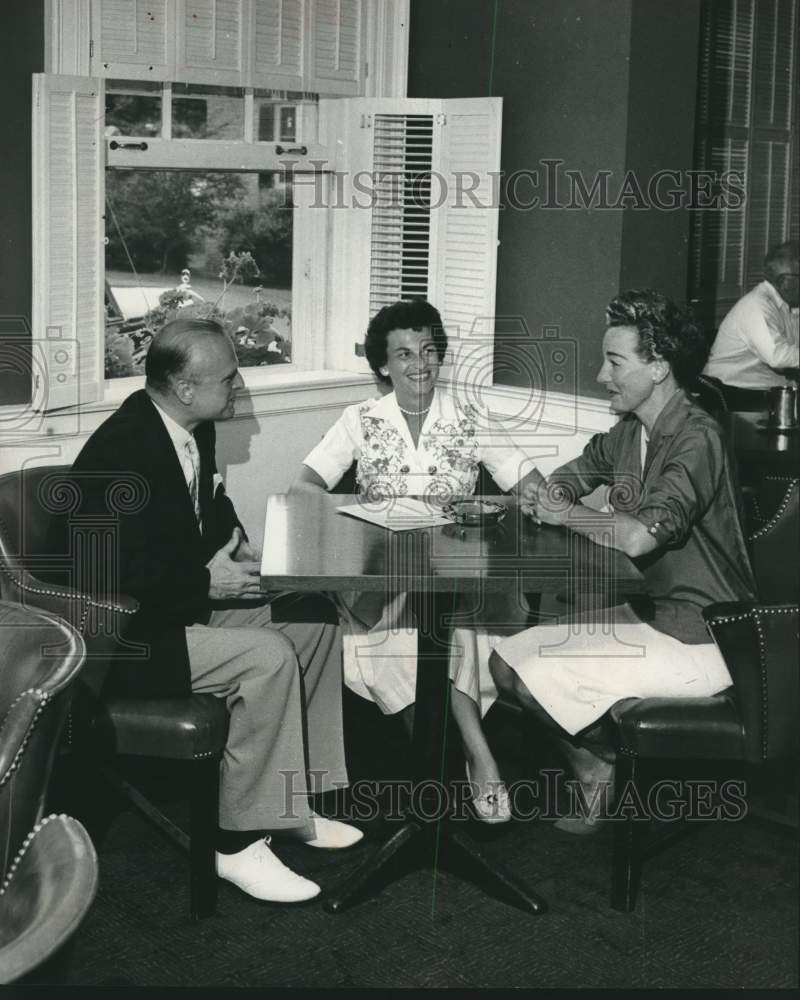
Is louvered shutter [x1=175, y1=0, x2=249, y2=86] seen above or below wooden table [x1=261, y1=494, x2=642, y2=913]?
above

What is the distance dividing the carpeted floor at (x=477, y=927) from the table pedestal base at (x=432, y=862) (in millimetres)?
28

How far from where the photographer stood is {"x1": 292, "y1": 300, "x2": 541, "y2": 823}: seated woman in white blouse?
3.40 m

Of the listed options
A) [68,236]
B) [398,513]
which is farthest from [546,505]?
[68,236]

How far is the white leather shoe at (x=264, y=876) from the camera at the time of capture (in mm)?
2951

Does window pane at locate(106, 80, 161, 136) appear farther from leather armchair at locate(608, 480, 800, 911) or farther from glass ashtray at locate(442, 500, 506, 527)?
leather armchair at locate(608, 480, 800, 911)

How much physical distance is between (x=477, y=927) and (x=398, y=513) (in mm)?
1010

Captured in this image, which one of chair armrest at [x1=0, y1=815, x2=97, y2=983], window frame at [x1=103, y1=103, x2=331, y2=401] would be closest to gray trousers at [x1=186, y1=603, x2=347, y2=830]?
chair armrest at [x1=0, y1=815, x2=97, y2=983]

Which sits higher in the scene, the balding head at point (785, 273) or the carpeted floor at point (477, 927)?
the balding head at point (785, 273)

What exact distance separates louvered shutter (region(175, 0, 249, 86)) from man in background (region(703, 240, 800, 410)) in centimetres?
263

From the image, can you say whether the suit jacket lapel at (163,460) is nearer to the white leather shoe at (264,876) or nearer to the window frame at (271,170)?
the white leather shoe at (264,876)

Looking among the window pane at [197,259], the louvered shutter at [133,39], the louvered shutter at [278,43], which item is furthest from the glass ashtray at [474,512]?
the louvered shutter at [278,43]

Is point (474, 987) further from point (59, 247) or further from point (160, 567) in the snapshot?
point (59, 247)

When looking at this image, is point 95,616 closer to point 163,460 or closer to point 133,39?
point 163,460

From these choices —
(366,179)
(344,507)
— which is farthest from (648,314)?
(366,179)
